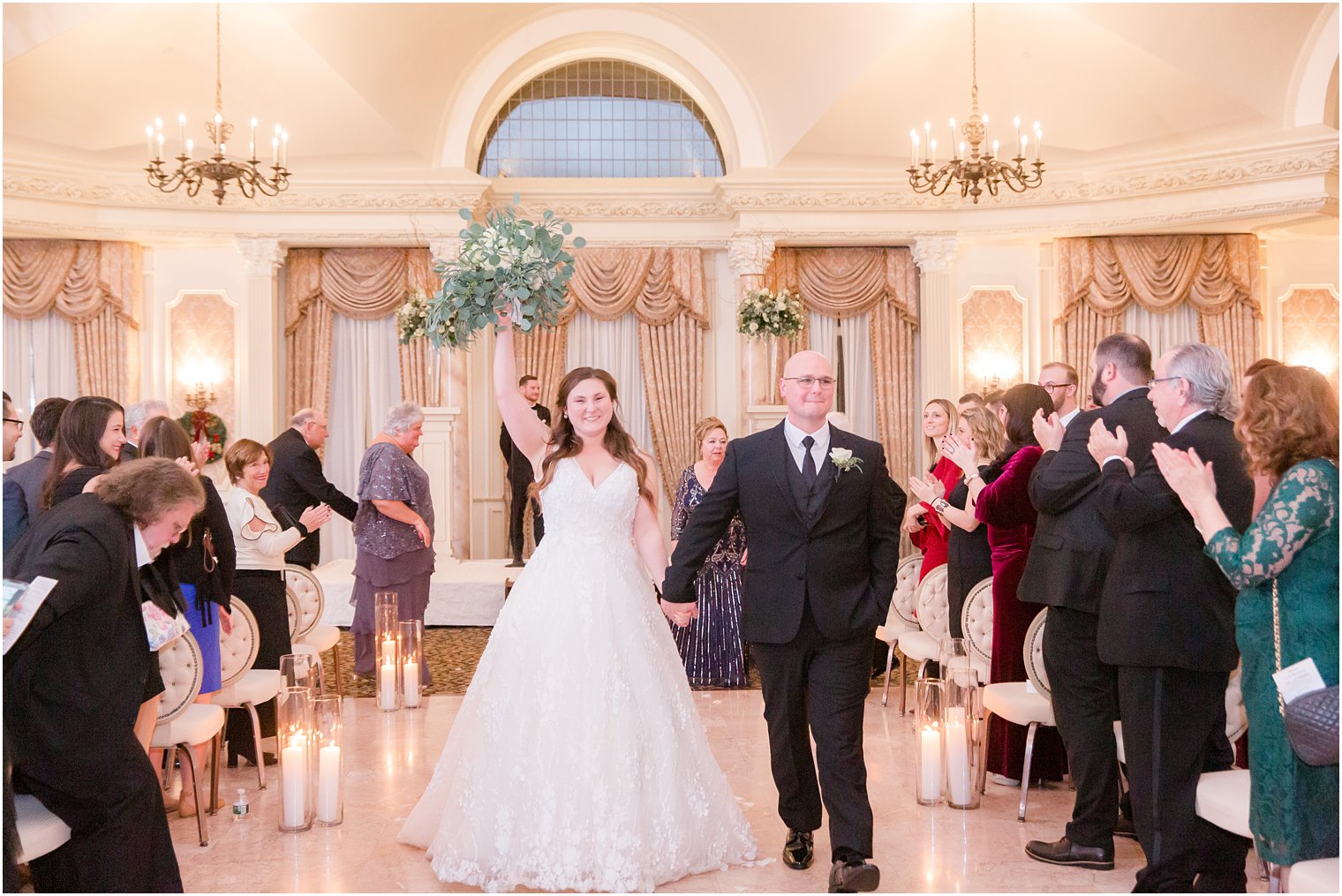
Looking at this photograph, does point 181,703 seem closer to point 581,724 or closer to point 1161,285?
point 581,724

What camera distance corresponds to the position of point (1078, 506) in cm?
402

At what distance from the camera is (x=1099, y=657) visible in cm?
384

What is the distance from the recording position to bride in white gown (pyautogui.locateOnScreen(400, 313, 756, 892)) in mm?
3658

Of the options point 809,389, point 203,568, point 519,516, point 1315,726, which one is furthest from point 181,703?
point 519,516

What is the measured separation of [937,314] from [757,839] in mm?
7903

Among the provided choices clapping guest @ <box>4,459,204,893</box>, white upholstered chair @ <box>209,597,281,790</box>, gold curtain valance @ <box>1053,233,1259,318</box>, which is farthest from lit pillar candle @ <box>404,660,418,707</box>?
gold curtain valance @ <box>1053,233,1259,318</box>

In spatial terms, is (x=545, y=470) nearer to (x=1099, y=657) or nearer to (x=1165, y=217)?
(x=1099, y=657)

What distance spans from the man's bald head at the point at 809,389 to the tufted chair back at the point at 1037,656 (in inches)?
51.7

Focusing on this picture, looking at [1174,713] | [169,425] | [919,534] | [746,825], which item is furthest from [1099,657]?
[169,425]

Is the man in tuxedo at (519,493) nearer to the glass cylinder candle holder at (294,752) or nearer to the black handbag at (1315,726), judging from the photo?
the glass cylinder candle holder at (294,752)

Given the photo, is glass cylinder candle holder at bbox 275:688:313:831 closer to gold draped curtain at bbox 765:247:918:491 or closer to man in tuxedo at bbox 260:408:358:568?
man in tuxedo at bbox 260:408:358:568

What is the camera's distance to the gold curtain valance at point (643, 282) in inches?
453

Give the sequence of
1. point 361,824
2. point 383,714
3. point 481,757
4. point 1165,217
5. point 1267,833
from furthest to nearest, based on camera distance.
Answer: point 1165,217
point 383,714
point 361,824
point 481,757
point 1267,833

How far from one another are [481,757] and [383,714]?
112 inches
